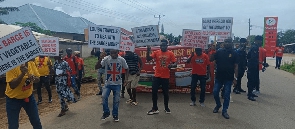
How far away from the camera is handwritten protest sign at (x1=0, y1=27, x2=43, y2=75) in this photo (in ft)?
13.9

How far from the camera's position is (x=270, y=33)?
18.5 meters

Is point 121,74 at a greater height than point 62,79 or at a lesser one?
greater

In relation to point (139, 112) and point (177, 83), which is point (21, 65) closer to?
point (139, 112)

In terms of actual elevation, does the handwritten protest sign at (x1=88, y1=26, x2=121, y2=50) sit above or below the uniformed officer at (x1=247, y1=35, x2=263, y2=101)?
above

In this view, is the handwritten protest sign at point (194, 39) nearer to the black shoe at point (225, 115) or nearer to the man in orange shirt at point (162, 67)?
the man in orange shirt at point (162, 67)

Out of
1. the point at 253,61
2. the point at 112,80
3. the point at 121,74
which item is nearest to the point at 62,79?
the point at 121,74

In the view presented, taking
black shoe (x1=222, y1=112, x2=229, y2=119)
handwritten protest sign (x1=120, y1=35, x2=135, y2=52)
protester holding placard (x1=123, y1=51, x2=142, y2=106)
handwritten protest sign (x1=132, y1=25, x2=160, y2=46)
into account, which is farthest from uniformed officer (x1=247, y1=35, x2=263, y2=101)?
handwritten protest sign (x1=120, y1=35, x2=135, y2=52)

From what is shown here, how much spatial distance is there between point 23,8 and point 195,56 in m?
44.2

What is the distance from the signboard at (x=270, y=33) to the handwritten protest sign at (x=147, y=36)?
1271 cm

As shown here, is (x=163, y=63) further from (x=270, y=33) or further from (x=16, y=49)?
(x=270, y=33)

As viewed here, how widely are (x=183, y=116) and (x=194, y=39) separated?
2.44m

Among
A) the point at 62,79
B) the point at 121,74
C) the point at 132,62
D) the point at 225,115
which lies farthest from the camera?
the point at 132,62

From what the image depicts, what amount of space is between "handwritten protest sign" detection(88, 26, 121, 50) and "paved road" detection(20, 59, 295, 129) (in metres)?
1.71

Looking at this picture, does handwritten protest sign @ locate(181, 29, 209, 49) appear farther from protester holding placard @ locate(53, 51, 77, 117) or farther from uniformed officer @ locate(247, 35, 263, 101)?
protester holding placard @ locate(53, 51, 77, 117)
